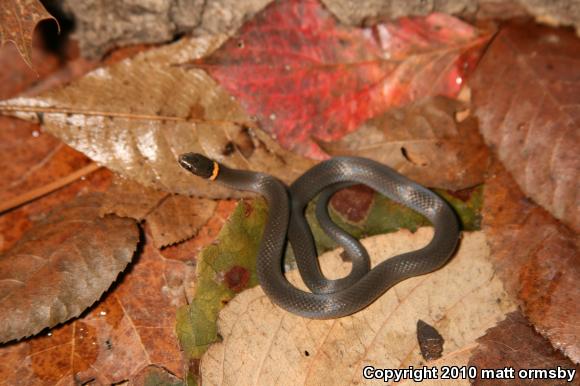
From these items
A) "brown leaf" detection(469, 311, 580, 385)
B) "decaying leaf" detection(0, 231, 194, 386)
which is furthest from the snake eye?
"brown leaf" detection(469, 311, 580, 385)

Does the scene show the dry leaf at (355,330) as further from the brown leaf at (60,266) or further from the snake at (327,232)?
the brown leaf at (60,266)

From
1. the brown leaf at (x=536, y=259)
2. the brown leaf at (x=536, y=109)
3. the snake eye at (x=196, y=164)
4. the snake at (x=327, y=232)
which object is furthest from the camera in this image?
the snake eye at (x=196, y=164)

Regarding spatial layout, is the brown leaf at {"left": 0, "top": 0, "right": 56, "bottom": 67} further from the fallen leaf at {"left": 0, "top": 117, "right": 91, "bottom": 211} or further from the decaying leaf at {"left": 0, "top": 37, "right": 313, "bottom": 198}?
the fallen leaf at {"left": 0, "top": 117, "right": 91, "bottom": 211}

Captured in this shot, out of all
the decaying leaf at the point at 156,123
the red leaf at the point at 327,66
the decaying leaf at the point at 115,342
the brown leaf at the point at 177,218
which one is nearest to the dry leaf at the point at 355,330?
the decaying leaf at the point at 115,342

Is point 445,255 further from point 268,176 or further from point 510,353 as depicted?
point 268,176

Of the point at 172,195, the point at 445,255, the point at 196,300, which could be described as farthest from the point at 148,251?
the point at 445,255
